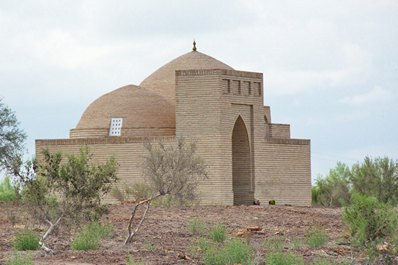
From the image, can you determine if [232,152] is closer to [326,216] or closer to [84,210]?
[326,216]

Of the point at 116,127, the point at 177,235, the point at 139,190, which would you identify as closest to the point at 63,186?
the point at 177,235

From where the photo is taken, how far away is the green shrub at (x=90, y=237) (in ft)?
63.3

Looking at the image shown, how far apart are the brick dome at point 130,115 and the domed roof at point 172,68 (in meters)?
2.53

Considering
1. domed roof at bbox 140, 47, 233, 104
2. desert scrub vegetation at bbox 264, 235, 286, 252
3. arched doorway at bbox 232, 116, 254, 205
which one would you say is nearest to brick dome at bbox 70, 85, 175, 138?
domed roof at bbox 140, 47, 233, 104

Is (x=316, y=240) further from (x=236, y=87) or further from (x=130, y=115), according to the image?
(x=130, y=115)

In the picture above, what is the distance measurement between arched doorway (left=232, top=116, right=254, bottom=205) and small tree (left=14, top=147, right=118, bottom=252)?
88.6 feet

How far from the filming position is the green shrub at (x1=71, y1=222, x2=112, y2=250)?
1928 centimetres

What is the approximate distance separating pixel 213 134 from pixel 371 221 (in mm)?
27280

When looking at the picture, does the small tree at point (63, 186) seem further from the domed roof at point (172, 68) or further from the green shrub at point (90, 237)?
the domed roof at point (172, 68)

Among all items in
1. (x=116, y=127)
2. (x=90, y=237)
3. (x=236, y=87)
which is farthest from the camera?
(x=116, y=127)

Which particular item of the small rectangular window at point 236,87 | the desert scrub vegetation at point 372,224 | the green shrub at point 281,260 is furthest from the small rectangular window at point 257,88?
the green shrub at point 281,260

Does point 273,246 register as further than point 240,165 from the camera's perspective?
No

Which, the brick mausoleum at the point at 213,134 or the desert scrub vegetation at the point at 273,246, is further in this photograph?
the brick mausoleum at the point at 213,134

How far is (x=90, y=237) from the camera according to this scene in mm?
19500
